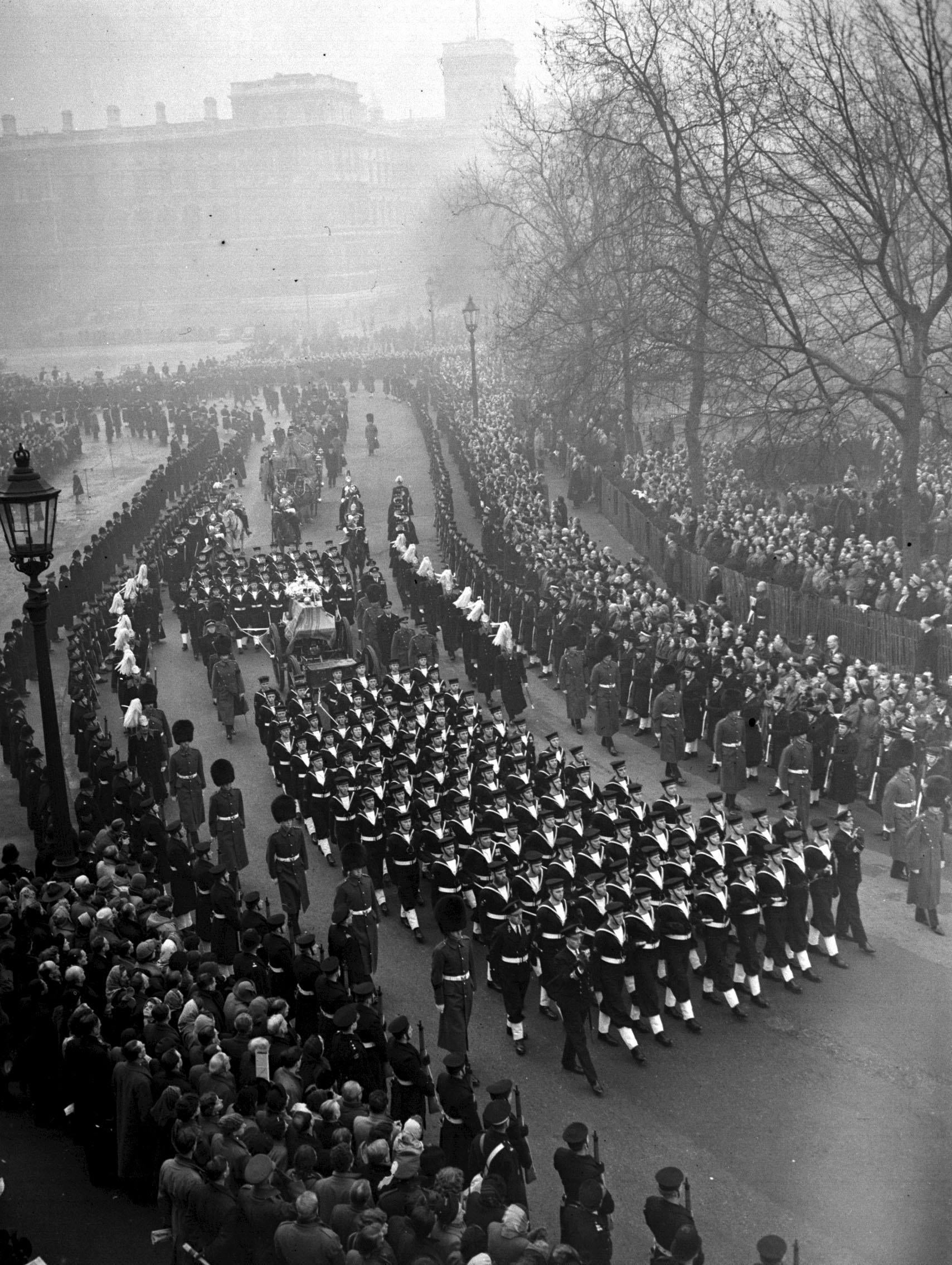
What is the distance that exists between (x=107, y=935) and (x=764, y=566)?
50.7ft

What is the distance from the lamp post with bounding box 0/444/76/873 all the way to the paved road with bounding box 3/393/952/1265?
12.8 feet

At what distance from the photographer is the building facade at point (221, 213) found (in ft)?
323

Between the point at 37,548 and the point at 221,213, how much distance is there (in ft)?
349

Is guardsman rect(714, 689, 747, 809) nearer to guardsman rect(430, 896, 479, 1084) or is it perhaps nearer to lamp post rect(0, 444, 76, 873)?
guardsman rect(430, 896, 479, 1084)

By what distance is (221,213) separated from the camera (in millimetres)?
109562

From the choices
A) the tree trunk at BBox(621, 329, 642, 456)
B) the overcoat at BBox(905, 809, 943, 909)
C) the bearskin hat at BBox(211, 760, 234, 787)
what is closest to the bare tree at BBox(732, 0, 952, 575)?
the tree trunk at BBox(621, 329, 642, 456)

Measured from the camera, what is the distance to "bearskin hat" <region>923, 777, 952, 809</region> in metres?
13.7

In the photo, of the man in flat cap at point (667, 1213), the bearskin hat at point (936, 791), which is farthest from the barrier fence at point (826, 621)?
the man in flat cap at point (667, 1213)

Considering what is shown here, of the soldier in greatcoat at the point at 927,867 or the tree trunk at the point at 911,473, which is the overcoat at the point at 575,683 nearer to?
the tree trunk at the point at 911,473

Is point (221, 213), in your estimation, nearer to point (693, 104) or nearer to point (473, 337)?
A: point (473, 337)

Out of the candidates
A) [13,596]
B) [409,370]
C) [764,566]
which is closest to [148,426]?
[409,370]

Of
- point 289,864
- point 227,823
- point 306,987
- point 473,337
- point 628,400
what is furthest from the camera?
point 473,337

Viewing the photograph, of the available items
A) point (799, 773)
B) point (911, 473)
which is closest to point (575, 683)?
point (799, 773)

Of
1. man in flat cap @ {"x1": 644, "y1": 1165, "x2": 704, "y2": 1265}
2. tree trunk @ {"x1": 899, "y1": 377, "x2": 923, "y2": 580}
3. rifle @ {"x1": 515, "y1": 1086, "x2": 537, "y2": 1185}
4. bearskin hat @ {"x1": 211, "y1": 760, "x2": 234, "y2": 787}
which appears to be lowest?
rifle @ {"x1": 515, "y1": 1086, "x2": 537, "y2": 1185}
